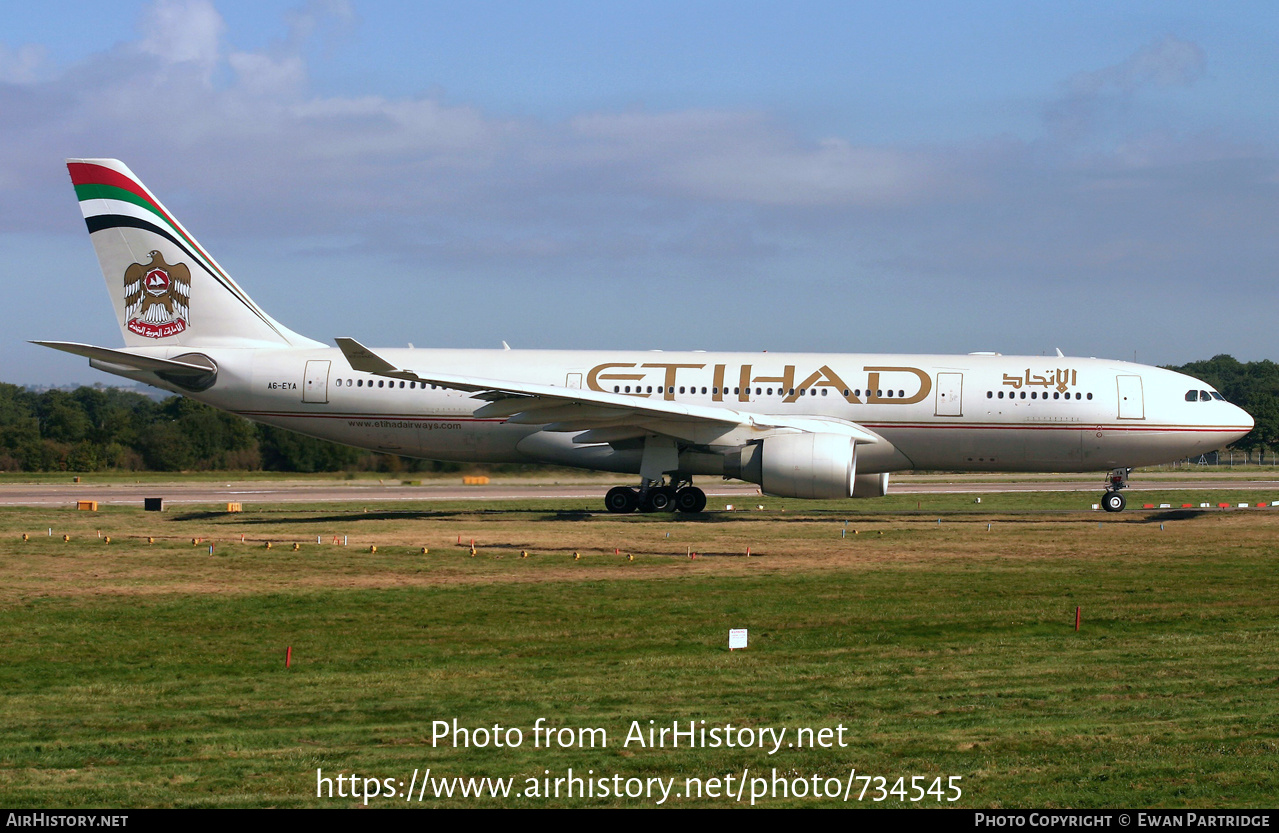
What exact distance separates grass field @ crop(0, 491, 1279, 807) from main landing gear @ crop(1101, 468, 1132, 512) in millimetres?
6525

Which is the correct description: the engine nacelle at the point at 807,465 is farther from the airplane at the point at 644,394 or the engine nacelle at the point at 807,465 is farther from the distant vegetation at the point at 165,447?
the distant vegetation at the point at 165,447

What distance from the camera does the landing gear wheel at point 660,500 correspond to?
30703mm

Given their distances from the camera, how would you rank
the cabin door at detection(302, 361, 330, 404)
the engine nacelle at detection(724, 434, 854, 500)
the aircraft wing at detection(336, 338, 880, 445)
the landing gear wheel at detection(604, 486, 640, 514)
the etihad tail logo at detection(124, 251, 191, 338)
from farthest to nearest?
the etihad tail logo at detection(124, 251, 191, 338), the cabin door at detection(302, 361, 330, 404), the landing gear wheel at detection(604, 486, 640, 514), the engine nacelle at detection(724, 434, 854, 500), the aircraft wing at detection(336, 338, 880, 445)

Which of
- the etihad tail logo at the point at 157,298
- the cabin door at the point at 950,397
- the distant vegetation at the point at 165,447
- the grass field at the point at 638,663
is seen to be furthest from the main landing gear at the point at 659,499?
the distant vegetation at the point at 165,447

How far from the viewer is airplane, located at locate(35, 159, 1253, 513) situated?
30266 mm

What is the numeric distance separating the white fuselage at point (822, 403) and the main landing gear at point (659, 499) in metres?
0.80

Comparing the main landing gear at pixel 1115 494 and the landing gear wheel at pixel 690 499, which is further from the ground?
the main landing gear at pixel 1115 494

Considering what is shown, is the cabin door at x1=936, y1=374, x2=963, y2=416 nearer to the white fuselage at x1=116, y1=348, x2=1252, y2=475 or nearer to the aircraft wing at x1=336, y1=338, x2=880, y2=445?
the white fuselage at x1=116, y1=348, x2=1252, y2=475

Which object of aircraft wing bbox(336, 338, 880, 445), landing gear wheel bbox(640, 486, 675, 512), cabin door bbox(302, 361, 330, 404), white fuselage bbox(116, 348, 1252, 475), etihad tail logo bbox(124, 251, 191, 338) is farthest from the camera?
etihad tail logo bbox(124, 251, 191, 338)

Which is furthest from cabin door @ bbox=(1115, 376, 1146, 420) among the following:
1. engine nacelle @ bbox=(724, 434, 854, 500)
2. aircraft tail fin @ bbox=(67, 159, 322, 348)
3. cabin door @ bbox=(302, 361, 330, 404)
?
aircraft tail fin @ bbox=(67, 159, 322, 348)

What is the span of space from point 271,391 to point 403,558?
11.7m

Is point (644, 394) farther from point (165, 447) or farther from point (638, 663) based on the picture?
point (165, 447)

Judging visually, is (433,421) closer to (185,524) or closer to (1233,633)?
(185,524)

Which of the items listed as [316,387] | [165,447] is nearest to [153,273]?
[316,387]
